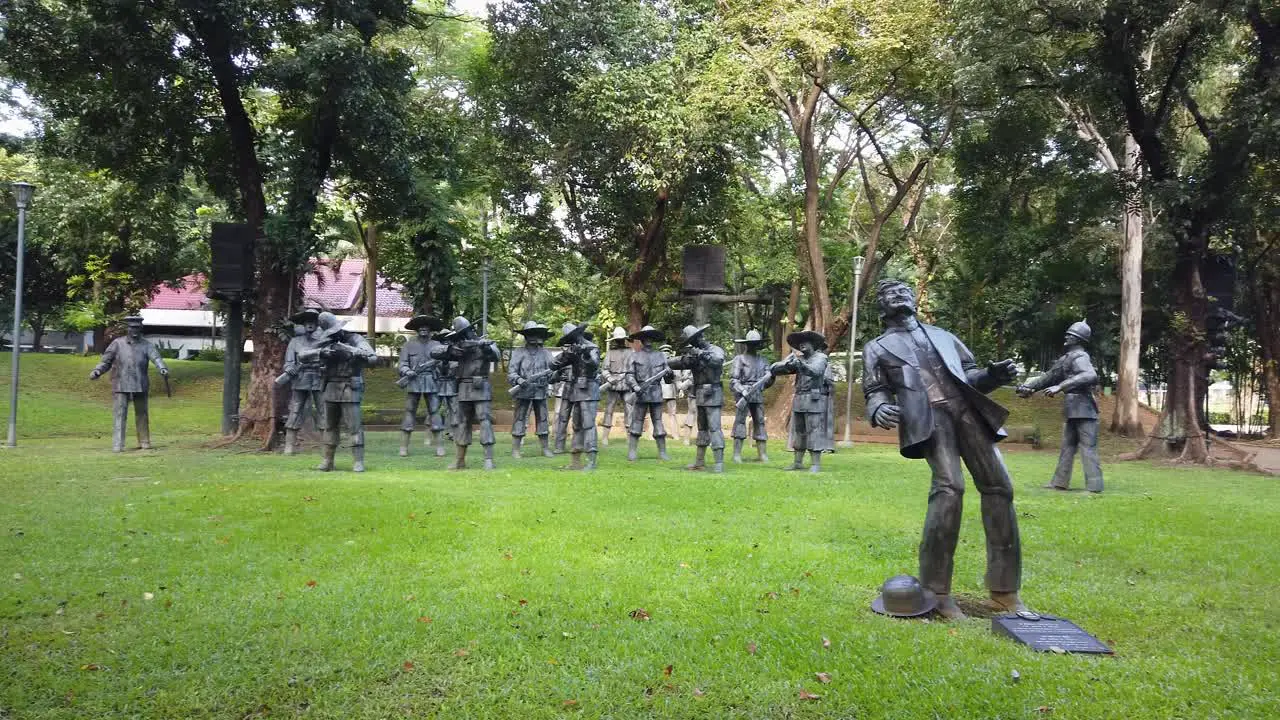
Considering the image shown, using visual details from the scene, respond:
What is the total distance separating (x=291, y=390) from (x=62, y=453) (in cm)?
384

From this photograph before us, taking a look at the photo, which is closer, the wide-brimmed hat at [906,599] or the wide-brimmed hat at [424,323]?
the wide-brimmed hat at [906,599]

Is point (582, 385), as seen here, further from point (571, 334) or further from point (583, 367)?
point (571, 334)

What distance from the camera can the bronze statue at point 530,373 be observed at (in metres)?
15.8

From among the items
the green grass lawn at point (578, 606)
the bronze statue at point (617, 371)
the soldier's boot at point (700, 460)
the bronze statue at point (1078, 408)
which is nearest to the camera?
the green grass lawn at point (578, 606)

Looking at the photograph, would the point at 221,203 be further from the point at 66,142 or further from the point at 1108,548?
the point at 1108,548

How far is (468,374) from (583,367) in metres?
2.09

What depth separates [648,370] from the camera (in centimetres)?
1686

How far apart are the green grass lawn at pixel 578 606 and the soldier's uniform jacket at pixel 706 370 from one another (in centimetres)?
388

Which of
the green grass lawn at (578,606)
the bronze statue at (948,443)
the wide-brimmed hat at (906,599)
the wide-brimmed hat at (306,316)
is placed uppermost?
A: the wide-brimmed hat at (306,316)

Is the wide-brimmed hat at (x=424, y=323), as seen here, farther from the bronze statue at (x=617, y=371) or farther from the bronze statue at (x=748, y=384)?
the bronze statue at (x=748, y=384)

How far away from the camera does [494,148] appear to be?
27078 mm

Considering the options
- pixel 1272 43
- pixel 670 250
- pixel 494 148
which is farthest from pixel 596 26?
pixel 1272 43

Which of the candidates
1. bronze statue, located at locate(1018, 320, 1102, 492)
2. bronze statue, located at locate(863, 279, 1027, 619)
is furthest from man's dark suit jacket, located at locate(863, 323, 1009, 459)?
bronze statue, located at locate(1018, 320, 1102, 492)

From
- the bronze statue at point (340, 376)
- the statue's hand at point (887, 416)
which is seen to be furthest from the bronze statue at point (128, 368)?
the statue's hand at point (887, 416)
